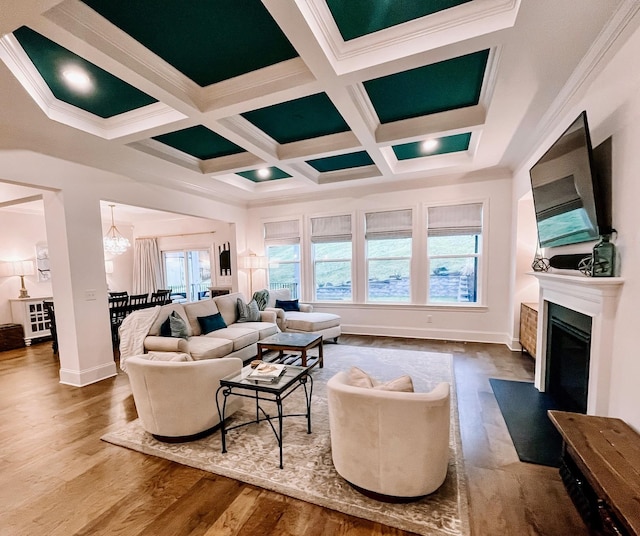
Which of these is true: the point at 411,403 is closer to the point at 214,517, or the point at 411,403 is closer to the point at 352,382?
the point at 352,382

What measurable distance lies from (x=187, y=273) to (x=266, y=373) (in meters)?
6.62

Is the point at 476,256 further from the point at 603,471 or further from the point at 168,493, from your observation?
the point at 168,493

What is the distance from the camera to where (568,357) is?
8.93 feet

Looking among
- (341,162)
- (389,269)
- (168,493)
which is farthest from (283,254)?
(168,493)

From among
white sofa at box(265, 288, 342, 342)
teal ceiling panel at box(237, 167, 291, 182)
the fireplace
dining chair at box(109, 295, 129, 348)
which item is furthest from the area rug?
teal ceiling panel at box(237, 167, 291, 182)

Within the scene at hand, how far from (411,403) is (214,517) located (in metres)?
1.28

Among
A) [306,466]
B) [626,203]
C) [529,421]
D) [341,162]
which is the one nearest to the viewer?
[626,203]

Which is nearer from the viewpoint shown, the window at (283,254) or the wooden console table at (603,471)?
the wooden console table at (603,471)

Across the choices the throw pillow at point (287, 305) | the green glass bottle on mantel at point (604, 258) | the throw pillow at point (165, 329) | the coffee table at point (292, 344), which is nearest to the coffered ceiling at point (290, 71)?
the green glass bottle on mantel at point (604, 258)

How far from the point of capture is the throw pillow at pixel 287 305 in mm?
5410

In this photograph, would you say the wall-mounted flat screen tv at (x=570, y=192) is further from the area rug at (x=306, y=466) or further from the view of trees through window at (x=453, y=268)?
the view of trees through window at (x=453, y=268)

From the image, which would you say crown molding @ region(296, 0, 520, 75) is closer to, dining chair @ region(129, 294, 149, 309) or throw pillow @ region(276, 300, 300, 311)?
throw pillow @ region(276, 300, 300, 311)

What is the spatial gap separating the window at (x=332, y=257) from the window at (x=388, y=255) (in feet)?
1.43

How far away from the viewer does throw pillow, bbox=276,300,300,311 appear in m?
5.41
